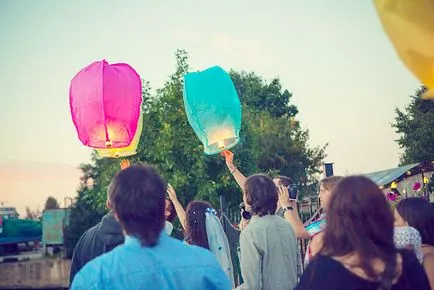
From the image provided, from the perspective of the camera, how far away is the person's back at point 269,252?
11.9 feet

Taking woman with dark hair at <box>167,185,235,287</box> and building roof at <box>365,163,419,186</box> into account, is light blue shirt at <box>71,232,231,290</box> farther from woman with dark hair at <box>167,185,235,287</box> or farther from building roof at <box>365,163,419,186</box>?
building roof at <box>365,163,419,186</box>

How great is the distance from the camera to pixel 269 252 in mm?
3660

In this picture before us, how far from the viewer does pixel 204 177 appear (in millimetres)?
15547

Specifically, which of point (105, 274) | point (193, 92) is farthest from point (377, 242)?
point (193, 92)

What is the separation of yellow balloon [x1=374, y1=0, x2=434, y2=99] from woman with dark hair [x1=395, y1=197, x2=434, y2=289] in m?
1.12

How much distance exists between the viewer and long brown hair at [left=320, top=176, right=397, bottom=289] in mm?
2213

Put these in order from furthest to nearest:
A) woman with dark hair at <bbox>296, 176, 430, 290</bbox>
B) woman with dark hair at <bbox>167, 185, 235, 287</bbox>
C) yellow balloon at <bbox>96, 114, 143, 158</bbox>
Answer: yellow balloon at <bbox>96, 114, 143, 158</bbox>, woman with dark hair at <bbox>167, 185, 235, 287</bbox>, woman with dark hair at <bbox>296, 176, 430, 290</bbox>

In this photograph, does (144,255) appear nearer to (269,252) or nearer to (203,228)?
(269,252)

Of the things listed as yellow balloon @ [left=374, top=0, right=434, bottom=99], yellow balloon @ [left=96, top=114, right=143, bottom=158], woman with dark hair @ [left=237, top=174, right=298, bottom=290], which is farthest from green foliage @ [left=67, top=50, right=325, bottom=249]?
yellow balloon @ [left=374, top=0, right=434, bottom=99]

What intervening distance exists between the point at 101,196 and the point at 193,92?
42.4 feet

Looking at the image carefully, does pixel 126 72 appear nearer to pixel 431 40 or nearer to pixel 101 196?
pixel 431 40

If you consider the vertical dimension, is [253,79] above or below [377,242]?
above

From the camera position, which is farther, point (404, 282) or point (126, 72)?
point (126, 72)

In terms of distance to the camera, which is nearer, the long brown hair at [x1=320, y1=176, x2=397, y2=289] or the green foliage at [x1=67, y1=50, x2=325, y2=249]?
the long brown hair at [x1=320, y1=176, x2=397, y2=289]
